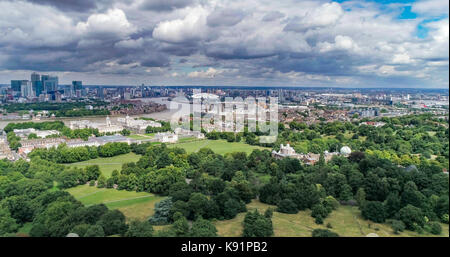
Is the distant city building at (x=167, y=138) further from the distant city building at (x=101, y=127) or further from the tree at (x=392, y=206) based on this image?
the tree at (x=392, y=206)

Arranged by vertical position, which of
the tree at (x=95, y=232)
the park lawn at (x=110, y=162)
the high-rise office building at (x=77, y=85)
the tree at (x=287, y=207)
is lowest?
the park lawn at (x=110, y=162)

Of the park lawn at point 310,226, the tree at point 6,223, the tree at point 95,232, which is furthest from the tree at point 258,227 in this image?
the tree at point 6,223

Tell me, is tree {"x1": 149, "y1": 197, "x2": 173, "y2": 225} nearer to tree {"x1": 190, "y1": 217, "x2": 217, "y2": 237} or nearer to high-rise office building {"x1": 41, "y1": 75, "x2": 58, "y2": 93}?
tree {"x1": 190, "y1": 217, "x2": 217, "y2": 237}

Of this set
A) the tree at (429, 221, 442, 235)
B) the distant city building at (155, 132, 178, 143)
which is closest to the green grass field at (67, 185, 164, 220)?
the tree at (429, 221, 442, 235)

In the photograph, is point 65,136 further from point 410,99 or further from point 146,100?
point 410,99

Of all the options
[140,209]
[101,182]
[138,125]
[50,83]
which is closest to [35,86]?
[50,83]

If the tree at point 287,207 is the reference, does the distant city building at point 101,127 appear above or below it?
above

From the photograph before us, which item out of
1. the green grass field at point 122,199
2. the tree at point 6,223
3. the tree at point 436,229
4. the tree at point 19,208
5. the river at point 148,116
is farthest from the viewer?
the river at point 148,116

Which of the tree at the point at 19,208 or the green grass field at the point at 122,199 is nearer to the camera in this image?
the tree at the point at 19,208
